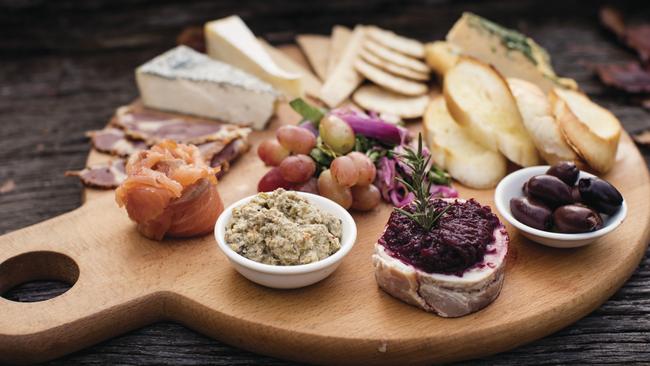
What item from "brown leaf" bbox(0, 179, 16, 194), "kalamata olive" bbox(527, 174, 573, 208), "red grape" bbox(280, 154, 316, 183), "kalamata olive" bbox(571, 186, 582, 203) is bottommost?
"brown leaf" bbox(0, 179, 16, 194)

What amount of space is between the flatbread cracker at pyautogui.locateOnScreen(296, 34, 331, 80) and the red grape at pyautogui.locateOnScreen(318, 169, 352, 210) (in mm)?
1478

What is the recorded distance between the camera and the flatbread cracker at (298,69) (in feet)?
13.7

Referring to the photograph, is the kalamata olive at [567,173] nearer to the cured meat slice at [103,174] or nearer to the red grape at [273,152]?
the red grape at [273,152]

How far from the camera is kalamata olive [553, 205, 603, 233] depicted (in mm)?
2602

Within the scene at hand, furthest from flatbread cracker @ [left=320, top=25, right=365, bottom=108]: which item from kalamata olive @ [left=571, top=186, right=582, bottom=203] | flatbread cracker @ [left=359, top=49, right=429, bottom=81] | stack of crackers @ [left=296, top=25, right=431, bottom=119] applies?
kalamata olive @ [left=571, top=186, right=582, bottom=203]

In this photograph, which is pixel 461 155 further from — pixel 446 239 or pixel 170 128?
pixel 170 128

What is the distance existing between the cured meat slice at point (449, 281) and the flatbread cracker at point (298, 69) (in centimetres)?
185

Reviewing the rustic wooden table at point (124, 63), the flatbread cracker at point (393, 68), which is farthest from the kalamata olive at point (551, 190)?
the flatbread cracker at point (393, 68)

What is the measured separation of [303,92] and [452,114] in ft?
3.20

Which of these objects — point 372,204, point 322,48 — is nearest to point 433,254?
point 372,204

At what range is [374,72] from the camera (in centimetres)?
413

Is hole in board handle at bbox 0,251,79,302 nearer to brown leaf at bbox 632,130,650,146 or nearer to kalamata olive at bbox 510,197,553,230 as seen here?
kalamata olive at bbox 510,197,553,230

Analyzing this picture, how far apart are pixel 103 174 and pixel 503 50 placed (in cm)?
234

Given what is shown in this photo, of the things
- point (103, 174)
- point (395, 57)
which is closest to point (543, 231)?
point (395, 57)
